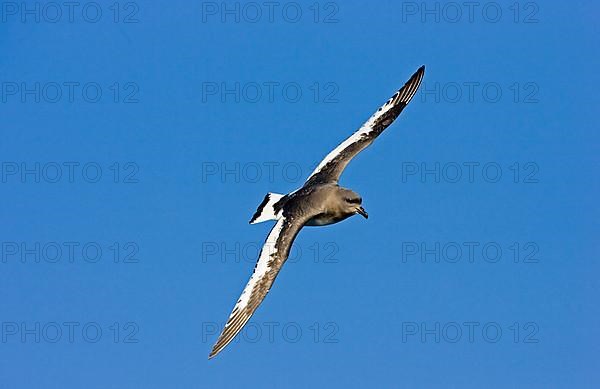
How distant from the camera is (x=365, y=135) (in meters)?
26.8

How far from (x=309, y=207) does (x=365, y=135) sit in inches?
180

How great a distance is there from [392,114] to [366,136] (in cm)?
124

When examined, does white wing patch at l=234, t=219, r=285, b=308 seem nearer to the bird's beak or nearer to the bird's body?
the bird's body

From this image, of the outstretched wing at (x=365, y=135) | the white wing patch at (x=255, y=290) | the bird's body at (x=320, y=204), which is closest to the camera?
the white wing patch at (x=255, y=290)

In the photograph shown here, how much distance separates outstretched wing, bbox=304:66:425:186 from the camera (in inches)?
1011

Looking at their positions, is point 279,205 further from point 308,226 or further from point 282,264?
point 282,264

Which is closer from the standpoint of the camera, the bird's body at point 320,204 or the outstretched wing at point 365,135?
the bird's body at point 320,204

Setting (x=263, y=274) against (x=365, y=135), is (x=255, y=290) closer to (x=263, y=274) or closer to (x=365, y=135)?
(x=263, y=274)

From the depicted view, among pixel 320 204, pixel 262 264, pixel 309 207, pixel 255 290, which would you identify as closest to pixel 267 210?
pixel 309 207

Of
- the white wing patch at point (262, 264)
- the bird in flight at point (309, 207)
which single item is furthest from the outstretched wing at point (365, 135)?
the white wing patch at point (262, 264)

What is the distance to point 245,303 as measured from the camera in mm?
20484

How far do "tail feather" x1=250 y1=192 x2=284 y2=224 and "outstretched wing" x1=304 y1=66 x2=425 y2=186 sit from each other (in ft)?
4.67

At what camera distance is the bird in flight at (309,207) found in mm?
20548

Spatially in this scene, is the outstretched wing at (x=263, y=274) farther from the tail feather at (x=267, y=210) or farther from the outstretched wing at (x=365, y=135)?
the outstretched wing at (x=365, y=135)
